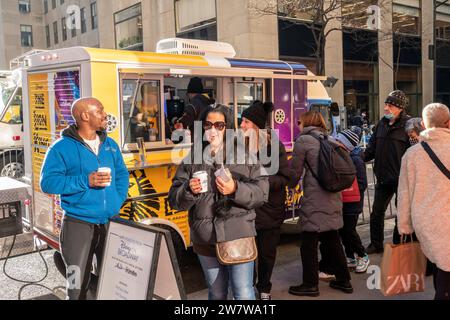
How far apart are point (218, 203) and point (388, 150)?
3212mm

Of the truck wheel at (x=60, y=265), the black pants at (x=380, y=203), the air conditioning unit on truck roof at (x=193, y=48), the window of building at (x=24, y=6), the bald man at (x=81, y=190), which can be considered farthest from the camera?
the window of building at (x=24, y=6)

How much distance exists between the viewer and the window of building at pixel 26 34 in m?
44.1

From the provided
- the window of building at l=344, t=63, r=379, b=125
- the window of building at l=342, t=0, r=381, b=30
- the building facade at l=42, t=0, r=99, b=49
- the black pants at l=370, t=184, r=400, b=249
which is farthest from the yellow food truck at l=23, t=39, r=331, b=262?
the building facade at l=42, t=0, r=99, b=49

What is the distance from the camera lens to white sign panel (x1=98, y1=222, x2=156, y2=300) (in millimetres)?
3105

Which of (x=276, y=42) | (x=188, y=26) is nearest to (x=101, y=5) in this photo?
(x=188, y=26)

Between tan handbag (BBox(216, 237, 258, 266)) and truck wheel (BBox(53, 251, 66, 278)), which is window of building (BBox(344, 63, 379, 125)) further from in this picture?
tan handbag (BBox(216, 237, 258, 266))

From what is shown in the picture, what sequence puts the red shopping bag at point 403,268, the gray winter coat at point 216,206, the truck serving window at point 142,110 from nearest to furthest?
the gray winter coat at point 216,206 → the red shopping bag at point 403,268 → the truck serving window at point 142,110

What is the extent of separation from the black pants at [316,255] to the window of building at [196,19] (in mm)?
16342

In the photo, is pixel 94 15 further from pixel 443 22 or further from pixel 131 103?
pixel 131 103

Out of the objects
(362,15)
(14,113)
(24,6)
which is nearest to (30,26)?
(24,6)

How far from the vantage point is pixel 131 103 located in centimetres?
508

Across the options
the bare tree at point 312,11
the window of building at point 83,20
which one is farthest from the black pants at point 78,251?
the window of building at point 83,20

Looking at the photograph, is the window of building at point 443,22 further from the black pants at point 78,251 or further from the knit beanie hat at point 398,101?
the black pants at point 78,251

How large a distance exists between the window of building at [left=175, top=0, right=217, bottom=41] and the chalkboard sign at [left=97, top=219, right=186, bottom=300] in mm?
17355
